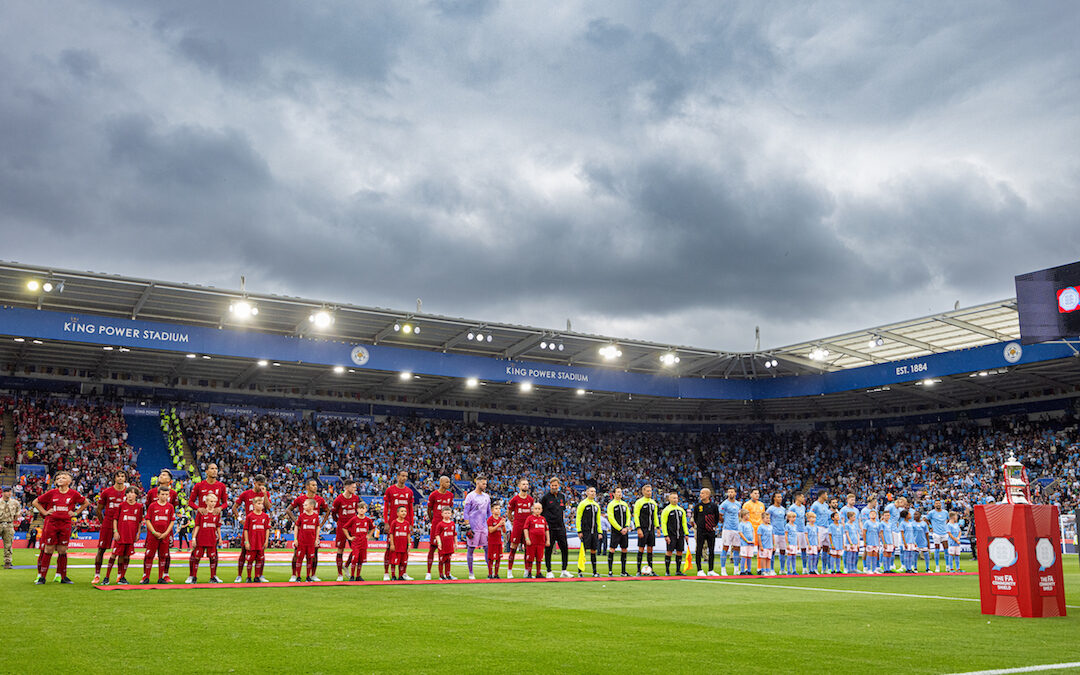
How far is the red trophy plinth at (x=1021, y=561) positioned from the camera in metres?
9.05

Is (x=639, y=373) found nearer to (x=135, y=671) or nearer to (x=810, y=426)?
(x=810, y=426)

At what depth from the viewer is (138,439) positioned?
34.9 m

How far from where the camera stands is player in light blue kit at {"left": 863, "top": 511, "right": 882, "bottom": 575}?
19078 millimetres

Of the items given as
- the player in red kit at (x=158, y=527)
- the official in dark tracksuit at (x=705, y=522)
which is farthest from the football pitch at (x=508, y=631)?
the official in dark tracksuit at (x=705, y=522)

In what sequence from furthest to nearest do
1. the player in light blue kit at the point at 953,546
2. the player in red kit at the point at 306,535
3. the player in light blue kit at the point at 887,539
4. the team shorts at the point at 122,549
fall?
the player in light blue kit at the point at 953,546 < the player in light blue kit at the point at 887,539 < the player in red kit at the point at 306,535 < the team shorts at the point at 122,549

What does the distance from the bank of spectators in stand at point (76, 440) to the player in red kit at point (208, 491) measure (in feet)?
64.8

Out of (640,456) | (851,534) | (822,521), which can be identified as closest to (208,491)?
(822,521)

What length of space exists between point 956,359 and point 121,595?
32.9m

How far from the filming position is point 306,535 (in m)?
13.5

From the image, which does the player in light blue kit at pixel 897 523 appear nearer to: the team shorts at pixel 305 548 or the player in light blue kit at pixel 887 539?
the player in light blue kit at pixel 887 539

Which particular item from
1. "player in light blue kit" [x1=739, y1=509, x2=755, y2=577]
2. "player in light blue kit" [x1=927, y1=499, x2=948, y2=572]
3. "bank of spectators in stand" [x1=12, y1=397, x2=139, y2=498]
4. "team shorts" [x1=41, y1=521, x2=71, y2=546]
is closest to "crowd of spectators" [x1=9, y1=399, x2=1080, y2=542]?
"bank of spectators in stand" [x1=12, y1=397, x2=139, y2=498]

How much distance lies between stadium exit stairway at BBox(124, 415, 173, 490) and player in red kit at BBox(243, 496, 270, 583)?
23.1 m

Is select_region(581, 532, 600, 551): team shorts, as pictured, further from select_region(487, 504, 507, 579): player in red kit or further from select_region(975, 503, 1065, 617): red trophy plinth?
select_region(975, 503, 1065, 617): red trophy plinth

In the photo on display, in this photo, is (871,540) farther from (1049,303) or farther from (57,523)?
(57,523)
